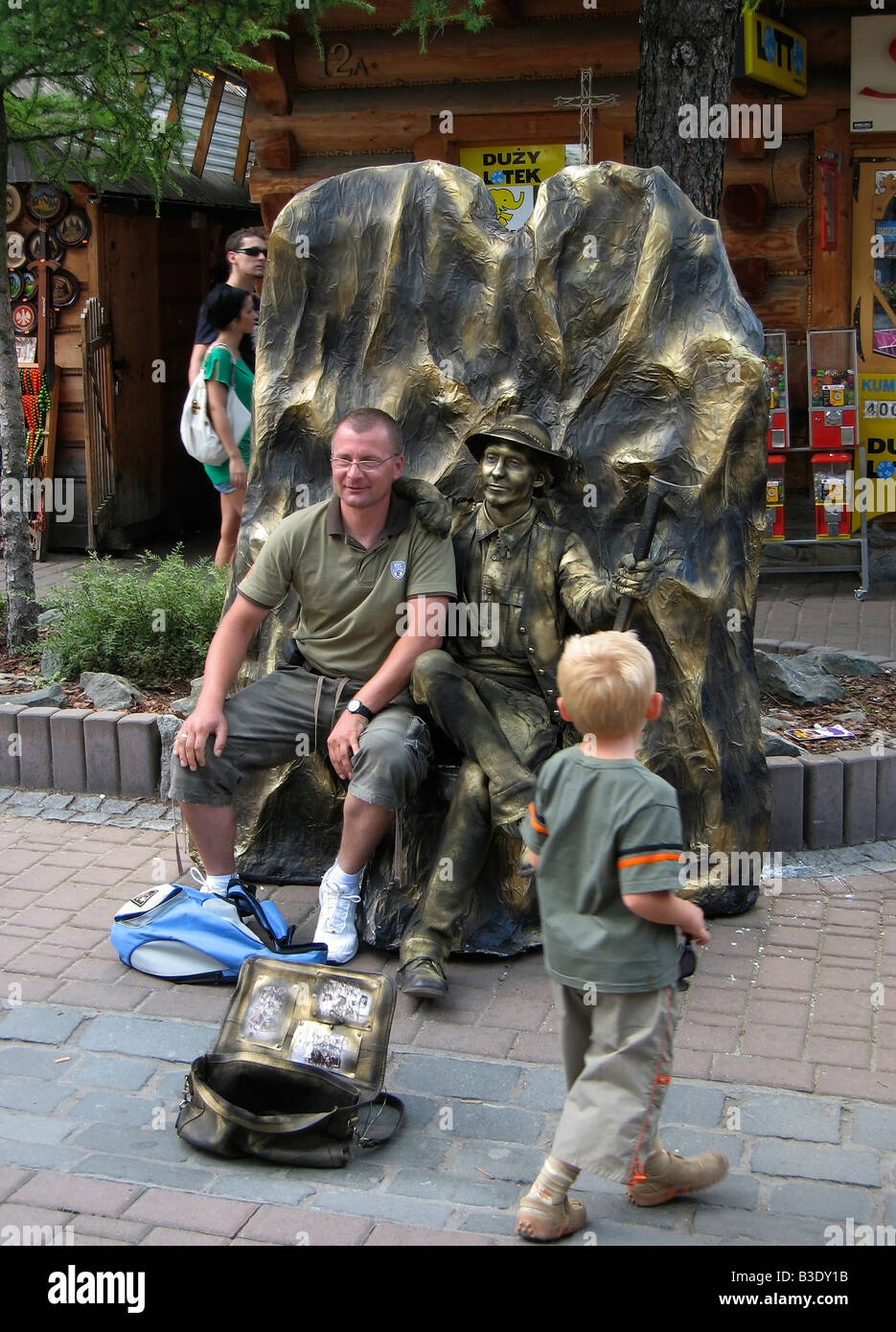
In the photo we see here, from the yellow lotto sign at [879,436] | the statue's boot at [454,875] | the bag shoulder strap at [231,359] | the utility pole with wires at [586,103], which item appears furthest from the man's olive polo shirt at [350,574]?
the yellow lotto sign at [879,436]

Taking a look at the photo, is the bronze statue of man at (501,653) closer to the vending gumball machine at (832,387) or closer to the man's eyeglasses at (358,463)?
the man's eyeglasses at (358,463)

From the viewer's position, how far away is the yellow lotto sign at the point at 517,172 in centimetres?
948

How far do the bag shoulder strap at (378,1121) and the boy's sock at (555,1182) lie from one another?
52cm

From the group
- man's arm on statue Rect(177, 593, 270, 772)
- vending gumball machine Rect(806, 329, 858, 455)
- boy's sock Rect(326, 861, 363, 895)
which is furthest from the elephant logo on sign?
boy's sock Rect(326, 861, 363, 895)

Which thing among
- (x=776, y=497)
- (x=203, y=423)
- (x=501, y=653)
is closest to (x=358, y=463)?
(x=501, y=653)

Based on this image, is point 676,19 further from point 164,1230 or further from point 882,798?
point 164,1230

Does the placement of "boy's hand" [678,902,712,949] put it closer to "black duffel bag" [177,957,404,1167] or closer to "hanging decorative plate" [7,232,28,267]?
"black duffel bag" [177,957,404,1167]

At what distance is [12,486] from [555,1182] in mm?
4999

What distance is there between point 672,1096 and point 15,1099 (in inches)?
67.2

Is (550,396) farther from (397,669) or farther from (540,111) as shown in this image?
(540,111)

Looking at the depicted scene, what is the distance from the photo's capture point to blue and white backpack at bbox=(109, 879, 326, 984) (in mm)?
4566

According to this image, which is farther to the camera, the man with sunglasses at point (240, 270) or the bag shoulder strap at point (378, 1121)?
the man with sunglasses at point (240, 270)

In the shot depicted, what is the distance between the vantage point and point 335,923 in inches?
186

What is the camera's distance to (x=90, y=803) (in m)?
6.12
